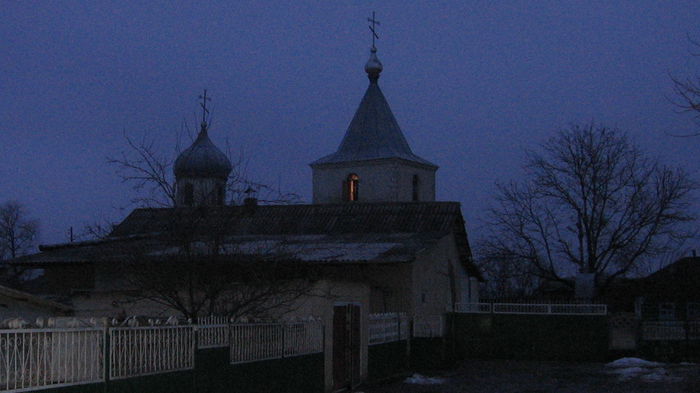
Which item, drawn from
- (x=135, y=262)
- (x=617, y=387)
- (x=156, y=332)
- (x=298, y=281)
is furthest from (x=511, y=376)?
(x=156, y=332)

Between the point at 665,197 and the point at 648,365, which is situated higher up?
the point at 665,197

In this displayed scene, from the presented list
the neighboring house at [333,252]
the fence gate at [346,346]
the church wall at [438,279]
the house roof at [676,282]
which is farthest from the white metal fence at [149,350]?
the house roof at [676,282]

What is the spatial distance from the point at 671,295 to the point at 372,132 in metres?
16.6

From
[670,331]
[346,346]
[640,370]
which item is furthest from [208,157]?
[346,346]

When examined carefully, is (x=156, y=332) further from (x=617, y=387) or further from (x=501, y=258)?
(x=501, y=258)

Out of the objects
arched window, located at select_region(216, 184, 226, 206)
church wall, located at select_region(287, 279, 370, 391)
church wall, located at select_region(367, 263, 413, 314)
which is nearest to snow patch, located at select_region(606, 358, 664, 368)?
church wall, located at select_region(367, 263, 413, 314)

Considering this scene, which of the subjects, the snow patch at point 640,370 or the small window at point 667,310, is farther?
the small window at point 667,310

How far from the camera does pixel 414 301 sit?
80.1ft

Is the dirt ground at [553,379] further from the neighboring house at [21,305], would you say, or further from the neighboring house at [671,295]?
the neighboring house at [671,295]

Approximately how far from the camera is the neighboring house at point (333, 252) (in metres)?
15.0

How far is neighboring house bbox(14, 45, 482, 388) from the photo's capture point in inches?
591

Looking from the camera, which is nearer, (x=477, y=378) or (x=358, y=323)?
(x=358, y=323)

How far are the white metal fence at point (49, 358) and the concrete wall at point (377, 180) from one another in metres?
34.7

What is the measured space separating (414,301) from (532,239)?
12.3m
